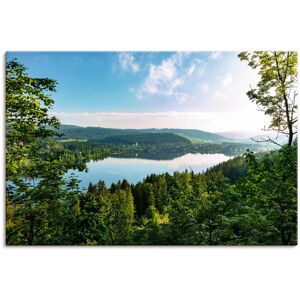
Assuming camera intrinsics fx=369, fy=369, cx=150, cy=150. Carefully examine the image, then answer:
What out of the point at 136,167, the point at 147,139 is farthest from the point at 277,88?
the point at 136,167

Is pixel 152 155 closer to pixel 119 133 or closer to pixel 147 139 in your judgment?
pixel 147 139

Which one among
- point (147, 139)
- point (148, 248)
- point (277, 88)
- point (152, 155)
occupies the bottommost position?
point (148, 248)


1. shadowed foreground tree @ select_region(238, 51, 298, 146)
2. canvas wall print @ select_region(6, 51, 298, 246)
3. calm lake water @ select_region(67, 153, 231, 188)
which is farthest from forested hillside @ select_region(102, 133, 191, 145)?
shadowed foreground tree @ select_region(238, 51, 298, 146)

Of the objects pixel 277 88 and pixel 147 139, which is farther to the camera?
pixel 147 139

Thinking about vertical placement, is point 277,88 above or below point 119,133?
above
